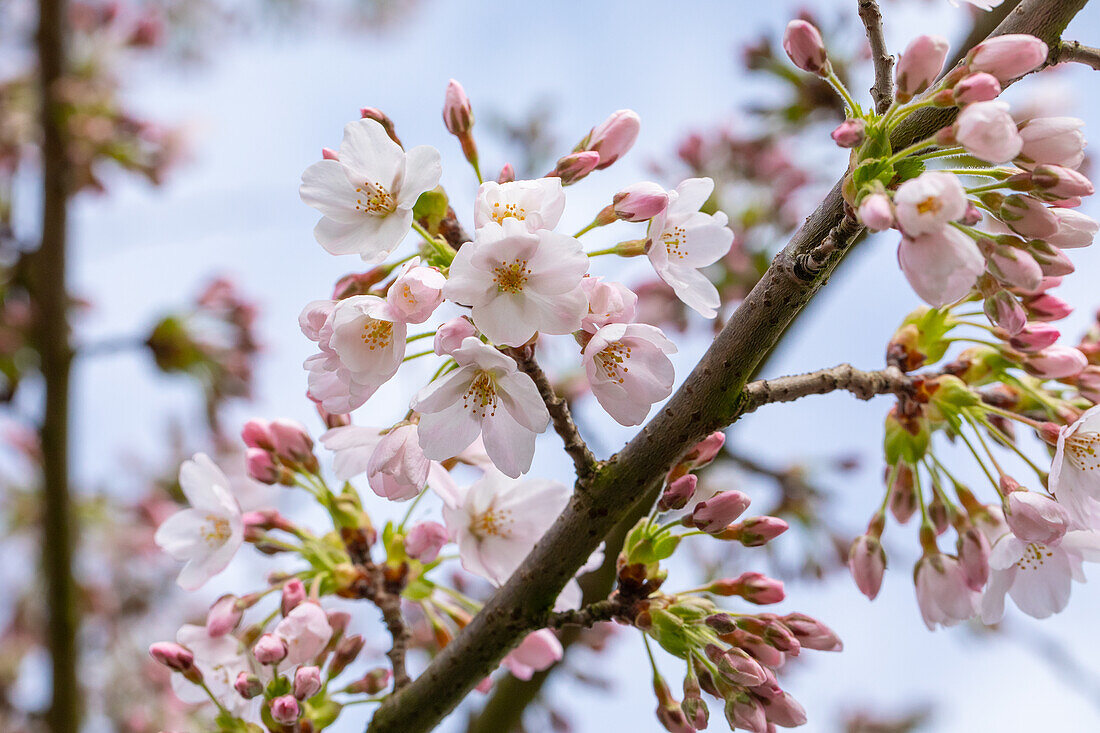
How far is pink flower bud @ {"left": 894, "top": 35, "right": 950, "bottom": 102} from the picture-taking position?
1.21 m

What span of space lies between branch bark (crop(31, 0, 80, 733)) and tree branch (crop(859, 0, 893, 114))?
9.94 ft

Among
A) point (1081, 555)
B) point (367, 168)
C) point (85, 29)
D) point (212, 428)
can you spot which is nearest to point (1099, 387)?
A: point (1081, 555)

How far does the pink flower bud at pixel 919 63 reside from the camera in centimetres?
121

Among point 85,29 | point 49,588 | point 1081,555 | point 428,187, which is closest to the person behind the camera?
point 428,187

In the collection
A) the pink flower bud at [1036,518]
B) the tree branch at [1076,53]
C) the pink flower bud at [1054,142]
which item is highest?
the tree branch at [1076,53]

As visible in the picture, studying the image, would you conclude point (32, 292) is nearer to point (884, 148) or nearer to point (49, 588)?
point (49, 588)

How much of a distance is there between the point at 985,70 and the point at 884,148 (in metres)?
0.16

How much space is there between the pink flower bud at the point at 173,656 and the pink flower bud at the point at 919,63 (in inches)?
58.7

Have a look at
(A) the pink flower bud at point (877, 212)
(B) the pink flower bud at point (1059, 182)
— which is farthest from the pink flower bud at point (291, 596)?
(B) the pink flower bud at point (1059, 182)

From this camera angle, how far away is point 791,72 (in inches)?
140

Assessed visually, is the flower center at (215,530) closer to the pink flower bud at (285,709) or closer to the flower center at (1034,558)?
the pink flower bud at (285,709)

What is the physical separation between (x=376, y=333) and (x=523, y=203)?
0.28m

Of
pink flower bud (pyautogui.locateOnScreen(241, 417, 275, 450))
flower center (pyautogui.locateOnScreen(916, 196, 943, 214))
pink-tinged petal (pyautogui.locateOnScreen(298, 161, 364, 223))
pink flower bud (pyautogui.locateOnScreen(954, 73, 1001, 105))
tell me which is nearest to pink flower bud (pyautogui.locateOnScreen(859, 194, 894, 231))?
flower center (pyautogui.locateOnScreen(916, 196, 943, 214))

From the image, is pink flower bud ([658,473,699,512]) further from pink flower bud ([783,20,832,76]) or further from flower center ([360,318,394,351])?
pink flower bud ([783,20,832,76])
